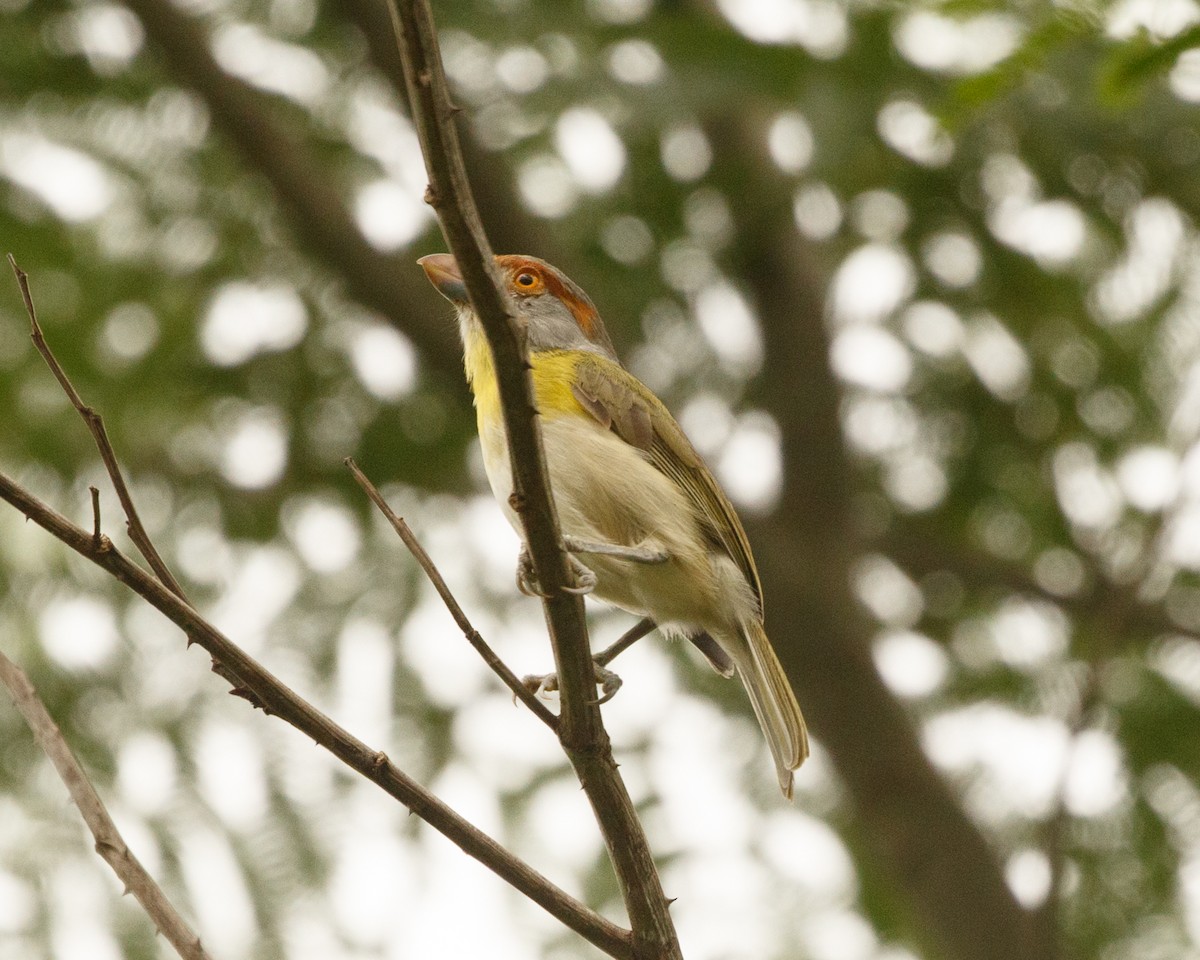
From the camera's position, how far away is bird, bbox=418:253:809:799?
146 inches

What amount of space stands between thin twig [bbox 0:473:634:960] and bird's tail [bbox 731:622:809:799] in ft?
3.97

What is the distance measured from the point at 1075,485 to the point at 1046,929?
1.95 metres

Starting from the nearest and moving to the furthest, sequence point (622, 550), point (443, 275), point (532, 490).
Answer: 1. point (532, 490)
2. point (622, 550)
3. point (443, 275)

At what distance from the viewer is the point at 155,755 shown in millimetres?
4699

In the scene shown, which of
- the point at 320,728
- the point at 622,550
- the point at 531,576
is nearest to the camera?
the point at 320,728

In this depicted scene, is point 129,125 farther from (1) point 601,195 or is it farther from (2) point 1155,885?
(2) point 1155,885

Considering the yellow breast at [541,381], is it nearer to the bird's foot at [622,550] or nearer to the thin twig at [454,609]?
the bird's foot at [622,550]

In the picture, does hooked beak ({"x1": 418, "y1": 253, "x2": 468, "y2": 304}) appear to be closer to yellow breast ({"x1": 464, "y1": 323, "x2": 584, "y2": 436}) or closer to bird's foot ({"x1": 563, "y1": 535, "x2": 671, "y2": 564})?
yellow breast ({"x1": 464, "y1": 323, "x2": 584, "y2": 436})

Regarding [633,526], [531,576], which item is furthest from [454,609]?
[633,526]

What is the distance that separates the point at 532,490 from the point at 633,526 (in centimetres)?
132

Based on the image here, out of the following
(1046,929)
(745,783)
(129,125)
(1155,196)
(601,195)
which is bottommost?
(1046,929)

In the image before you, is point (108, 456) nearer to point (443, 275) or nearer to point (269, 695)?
point (269, 695)

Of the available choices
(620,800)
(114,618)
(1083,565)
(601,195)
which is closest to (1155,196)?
(1083,565)

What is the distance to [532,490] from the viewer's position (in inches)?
97.3
